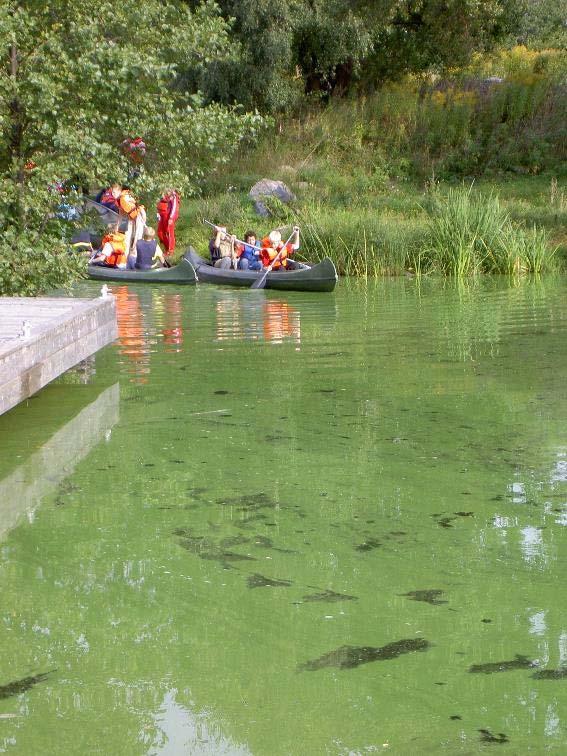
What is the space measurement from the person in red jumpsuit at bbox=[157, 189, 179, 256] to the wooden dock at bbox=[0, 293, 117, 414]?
485 inches

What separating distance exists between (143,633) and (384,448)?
268 centimetres

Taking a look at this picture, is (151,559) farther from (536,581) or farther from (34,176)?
(34,176)

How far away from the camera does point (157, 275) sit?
58.0 ft

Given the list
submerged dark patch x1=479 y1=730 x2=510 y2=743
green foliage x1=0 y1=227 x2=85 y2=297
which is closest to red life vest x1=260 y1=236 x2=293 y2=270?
green foliage x1=0 y1=227 x2=85 y2=297

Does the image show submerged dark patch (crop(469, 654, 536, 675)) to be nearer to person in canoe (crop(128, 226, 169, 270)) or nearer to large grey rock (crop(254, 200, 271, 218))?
person in canoe (crop(128, 226, 169, 270))

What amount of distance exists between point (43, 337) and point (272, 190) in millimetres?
17216

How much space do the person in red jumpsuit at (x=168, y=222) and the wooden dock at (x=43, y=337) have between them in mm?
12317

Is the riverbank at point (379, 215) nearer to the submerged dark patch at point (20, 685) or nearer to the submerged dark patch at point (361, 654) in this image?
the submerged dark patch at point (361, 654)

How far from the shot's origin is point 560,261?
61.2ft

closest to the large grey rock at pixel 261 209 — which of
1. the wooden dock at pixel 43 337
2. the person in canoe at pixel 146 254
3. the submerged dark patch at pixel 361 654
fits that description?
the person in canoe at pixel 146 254

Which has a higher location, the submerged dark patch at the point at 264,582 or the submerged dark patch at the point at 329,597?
the submerged dark patch at the point at 264,582

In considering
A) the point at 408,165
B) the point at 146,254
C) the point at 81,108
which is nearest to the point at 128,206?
the point at 146,254

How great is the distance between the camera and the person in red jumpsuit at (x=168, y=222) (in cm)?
2083

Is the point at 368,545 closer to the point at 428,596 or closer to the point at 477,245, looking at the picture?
the point at 428,596
